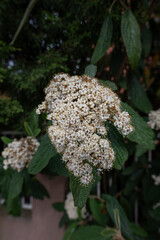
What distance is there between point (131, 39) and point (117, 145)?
57 cm

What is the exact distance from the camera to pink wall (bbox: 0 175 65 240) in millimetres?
1784

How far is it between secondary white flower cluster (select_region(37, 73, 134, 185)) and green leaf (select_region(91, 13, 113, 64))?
0.39 metres

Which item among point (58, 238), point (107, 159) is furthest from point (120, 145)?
point (58, 238)

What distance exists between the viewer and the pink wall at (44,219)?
1.78 metres

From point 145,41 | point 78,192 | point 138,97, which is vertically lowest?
point 78,192

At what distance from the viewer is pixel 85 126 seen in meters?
0.60

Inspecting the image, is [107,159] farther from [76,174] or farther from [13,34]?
[13,34]

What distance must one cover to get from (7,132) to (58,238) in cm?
104

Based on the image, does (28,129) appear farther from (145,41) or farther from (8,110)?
(145,41)

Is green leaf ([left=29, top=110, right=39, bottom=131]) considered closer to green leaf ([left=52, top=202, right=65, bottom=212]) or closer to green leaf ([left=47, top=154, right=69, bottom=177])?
green leaf ([left=47, top=154, right=69, bottom=177])

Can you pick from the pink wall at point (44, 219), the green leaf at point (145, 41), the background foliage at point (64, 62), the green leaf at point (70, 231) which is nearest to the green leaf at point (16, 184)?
the background foliage at point (64, 62)

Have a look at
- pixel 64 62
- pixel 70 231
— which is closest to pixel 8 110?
pixel 64 62

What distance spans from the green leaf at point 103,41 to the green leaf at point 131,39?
0.22ft

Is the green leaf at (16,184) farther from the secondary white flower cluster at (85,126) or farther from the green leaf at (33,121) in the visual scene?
the secondary white flower cluster at (85,126)
